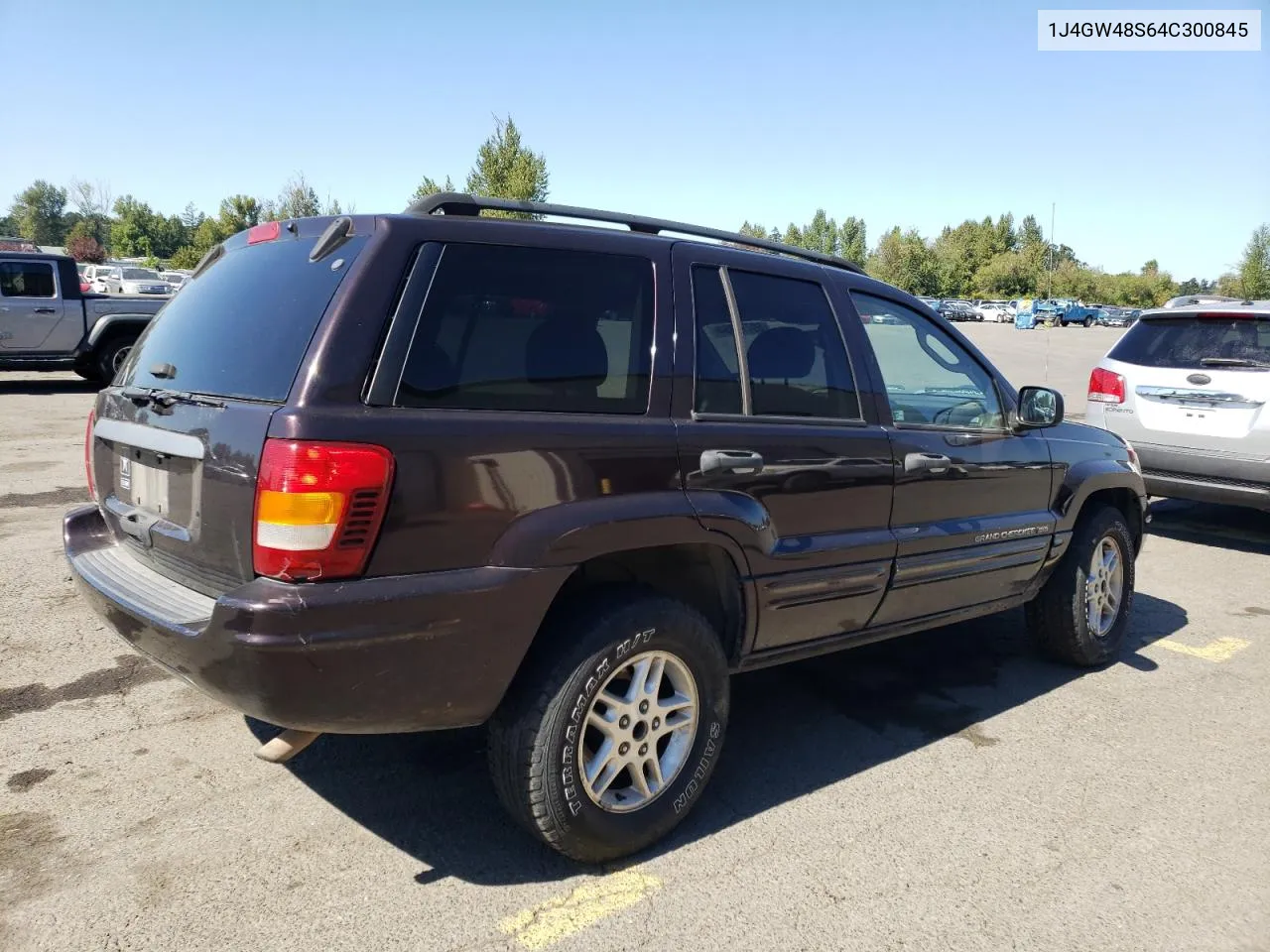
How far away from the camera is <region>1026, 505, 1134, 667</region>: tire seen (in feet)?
14.4

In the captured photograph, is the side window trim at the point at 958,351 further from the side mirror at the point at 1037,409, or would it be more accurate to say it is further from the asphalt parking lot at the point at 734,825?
the asphalt parking lot at the point at 734,825

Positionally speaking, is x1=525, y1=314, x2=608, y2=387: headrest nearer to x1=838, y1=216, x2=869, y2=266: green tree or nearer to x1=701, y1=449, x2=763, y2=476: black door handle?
x1=701, y1=449, x2=763, y2=476: black door handle

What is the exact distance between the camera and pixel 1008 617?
5.46 meters

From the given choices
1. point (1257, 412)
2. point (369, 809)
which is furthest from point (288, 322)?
point (1257, 412)

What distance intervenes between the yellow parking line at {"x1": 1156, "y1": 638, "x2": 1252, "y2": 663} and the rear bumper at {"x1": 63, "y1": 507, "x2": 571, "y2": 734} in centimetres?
395

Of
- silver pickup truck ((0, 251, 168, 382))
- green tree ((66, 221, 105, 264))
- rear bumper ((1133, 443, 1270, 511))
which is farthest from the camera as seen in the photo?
green tree ((66, 221, 105, 264))

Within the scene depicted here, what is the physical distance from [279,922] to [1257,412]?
6.90 m

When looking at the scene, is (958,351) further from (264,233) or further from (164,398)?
(164,398)

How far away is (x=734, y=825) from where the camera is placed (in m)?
3.01

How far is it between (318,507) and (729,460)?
A: 1.25 metres

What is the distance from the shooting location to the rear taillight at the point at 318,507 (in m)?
2.20

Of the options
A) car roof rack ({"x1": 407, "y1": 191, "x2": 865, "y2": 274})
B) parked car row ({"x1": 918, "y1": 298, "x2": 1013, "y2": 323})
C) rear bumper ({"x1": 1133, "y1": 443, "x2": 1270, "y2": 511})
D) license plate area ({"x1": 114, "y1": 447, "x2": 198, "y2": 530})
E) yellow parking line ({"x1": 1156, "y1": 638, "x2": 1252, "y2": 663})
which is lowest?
yellow parking line ({"x1": 1156, "y1": 638, "x2": 1252, "y2": 663})

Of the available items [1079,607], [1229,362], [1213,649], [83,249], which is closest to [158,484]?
[1079,607]

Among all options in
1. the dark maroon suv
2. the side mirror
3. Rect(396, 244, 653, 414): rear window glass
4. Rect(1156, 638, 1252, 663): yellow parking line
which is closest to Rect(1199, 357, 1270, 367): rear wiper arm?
Rect(1156, 638, 1252, 663): yellow parking line
